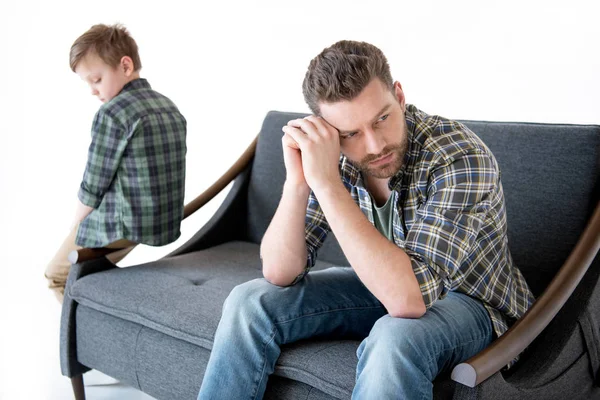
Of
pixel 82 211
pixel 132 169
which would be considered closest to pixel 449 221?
pixel 132 169

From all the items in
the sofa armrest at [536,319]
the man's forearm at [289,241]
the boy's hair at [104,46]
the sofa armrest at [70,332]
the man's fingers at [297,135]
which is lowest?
the sofa armrest at [70,332]

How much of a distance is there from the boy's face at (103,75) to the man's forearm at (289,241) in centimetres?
107

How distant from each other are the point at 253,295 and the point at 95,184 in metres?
1.00

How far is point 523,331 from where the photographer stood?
158 cm

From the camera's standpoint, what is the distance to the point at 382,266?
151 cm

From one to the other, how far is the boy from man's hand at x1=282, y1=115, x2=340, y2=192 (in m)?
0.97

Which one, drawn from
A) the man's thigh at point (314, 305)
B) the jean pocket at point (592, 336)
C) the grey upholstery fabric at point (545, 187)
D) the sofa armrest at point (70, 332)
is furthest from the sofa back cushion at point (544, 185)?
the sofa armrest at point (70, 332)

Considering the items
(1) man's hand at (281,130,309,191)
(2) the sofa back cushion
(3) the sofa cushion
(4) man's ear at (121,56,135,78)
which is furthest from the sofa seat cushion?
(2) the sofa back cushion

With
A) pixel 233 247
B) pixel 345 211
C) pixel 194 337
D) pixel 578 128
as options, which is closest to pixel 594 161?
pixel 578 128

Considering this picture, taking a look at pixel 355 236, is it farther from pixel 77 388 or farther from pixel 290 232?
pixel 77 388

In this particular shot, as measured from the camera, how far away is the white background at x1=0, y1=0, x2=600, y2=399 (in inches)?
95.7

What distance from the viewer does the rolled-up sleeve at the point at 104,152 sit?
247 cm

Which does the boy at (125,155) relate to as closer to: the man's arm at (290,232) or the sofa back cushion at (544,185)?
the man's arm at (290,232)

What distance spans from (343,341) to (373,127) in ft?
1.82
